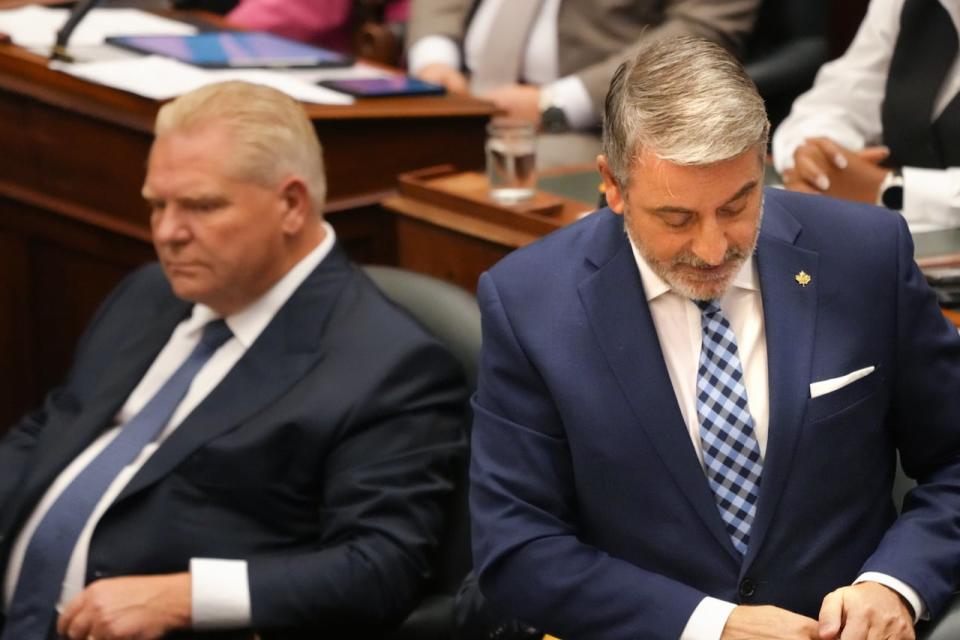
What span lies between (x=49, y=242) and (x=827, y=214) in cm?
211

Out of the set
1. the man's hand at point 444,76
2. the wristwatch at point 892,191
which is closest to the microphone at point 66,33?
the man's hand at point 444,76

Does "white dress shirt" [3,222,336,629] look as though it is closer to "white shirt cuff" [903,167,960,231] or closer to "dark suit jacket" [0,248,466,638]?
"dark suit jacket" [0,248,466,638]

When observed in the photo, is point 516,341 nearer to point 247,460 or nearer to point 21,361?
point 247,460

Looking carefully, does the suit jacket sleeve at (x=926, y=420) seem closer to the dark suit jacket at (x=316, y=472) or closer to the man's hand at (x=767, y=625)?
the man's hand at (x=767, y=625)

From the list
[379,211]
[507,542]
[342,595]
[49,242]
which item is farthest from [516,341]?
[49,242]

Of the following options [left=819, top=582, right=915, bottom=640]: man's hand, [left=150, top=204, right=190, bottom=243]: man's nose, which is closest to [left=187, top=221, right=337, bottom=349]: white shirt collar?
[left=150, top=204, right=190, bottom=243]: man's nose

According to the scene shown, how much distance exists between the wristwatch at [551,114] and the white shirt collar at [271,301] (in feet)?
4.13

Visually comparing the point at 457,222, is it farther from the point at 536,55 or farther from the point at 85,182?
the point at 536,55

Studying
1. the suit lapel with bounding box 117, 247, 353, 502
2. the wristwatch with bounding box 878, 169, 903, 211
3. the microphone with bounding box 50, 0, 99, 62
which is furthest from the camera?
the microphone with bounding box 50, 0, 99, 62

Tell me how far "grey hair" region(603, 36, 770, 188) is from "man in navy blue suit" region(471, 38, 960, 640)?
3cm

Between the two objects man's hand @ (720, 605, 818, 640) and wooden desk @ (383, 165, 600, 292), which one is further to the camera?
wooden desk @ (383, 165, 600, 292)

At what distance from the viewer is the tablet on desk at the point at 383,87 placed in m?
3.50

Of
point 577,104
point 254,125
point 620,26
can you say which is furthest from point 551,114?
point 254,125

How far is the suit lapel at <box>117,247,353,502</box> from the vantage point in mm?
2574
